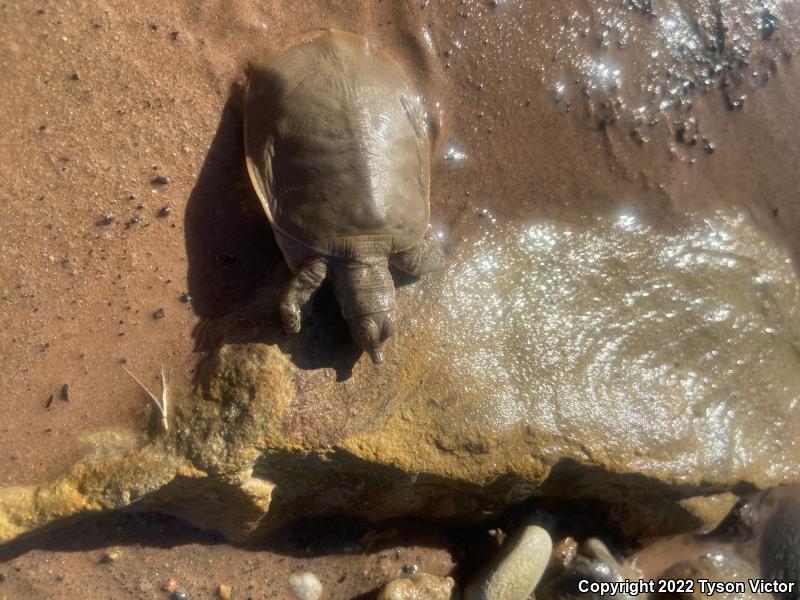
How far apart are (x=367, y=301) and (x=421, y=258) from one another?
44 cm

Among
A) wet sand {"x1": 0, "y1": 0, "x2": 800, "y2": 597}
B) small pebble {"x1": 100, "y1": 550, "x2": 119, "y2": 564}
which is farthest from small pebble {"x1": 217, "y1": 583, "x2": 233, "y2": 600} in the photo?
wet sand {"x1": 0, "y1": 0, "x2": 800, "y2": 597}

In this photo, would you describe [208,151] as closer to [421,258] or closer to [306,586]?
[421,258]

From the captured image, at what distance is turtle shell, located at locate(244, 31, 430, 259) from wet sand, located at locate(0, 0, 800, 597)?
0.78 ft

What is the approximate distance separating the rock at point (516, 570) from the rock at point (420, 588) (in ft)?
0.45

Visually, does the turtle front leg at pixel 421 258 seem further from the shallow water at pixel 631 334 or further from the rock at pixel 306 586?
the rock at pixel 306 586

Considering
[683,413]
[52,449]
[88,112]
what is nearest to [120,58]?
[88,112]

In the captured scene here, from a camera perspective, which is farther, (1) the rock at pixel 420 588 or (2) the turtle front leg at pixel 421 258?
(1) the rock at pixel 420 588

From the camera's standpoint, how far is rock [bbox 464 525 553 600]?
366 centimetres

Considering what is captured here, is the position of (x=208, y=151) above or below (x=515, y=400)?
above

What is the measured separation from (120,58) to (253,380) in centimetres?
192

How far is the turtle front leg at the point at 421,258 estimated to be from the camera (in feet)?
11.1

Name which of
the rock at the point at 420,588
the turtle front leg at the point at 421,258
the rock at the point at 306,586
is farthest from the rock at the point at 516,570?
the turtle front leg at the point at 421,258

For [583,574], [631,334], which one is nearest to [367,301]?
[631,334]

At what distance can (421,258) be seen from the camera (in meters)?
3.39
